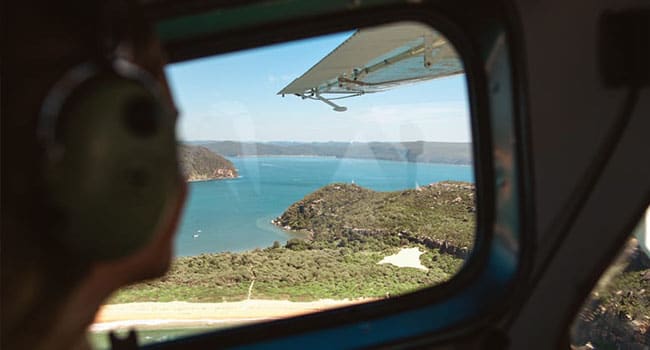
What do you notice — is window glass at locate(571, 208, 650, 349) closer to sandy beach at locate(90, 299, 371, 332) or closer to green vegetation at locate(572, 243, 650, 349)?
green vegetation at locate(572, 243, 650, 349)

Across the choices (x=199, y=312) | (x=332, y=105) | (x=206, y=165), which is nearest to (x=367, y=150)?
(x=332, y=105)

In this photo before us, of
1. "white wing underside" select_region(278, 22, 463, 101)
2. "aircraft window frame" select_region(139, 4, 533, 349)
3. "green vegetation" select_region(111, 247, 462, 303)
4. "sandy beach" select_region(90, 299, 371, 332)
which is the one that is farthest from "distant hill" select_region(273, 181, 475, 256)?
"white wing underside" select_region(278, 22, 463, 101)

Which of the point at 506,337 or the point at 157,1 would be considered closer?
the point at 157,1

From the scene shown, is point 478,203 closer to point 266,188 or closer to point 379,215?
point 379,215

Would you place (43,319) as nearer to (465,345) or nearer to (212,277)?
(465,345)

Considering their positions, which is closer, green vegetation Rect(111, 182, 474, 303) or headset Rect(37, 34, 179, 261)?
A: headset Rect(37, 34, 179, 261)

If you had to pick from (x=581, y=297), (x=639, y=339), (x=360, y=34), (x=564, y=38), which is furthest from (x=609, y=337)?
(x=360, y=34)
